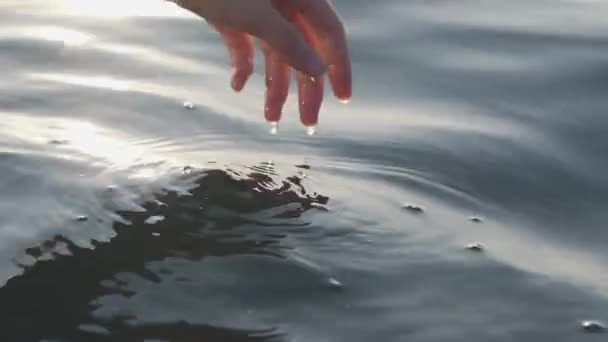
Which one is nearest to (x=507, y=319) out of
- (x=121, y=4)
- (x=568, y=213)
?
(x=568, y=213)

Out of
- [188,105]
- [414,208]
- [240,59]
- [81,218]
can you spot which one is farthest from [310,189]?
[188,105]

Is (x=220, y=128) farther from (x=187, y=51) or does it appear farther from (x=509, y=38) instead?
(x=509, y=38)

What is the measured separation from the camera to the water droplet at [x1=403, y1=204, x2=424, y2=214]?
2524 millimetres

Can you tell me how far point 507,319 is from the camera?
2059 mm

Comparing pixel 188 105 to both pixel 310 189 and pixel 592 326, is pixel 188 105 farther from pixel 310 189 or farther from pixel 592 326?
pixel 592 326

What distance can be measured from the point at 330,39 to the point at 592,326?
2.82ft

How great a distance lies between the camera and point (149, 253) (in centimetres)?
224

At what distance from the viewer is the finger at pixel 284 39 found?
2.02 metres

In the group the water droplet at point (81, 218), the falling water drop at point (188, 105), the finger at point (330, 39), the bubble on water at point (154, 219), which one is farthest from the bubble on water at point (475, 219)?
the falling water drop at point (188, 105)

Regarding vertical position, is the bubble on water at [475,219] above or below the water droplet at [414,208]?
below

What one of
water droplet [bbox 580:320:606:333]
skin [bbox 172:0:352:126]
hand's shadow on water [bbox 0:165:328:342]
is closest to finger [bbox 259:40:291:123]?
skin [bbox 172:0:352:126]

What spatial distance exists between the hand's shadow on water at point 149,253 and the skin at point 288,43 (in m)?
0.27

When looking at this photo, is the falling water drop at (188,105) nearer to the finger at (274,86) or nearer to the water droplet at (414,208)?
the finger at (274,86)

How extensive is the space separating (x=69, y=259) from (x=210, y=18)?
2.08ft
